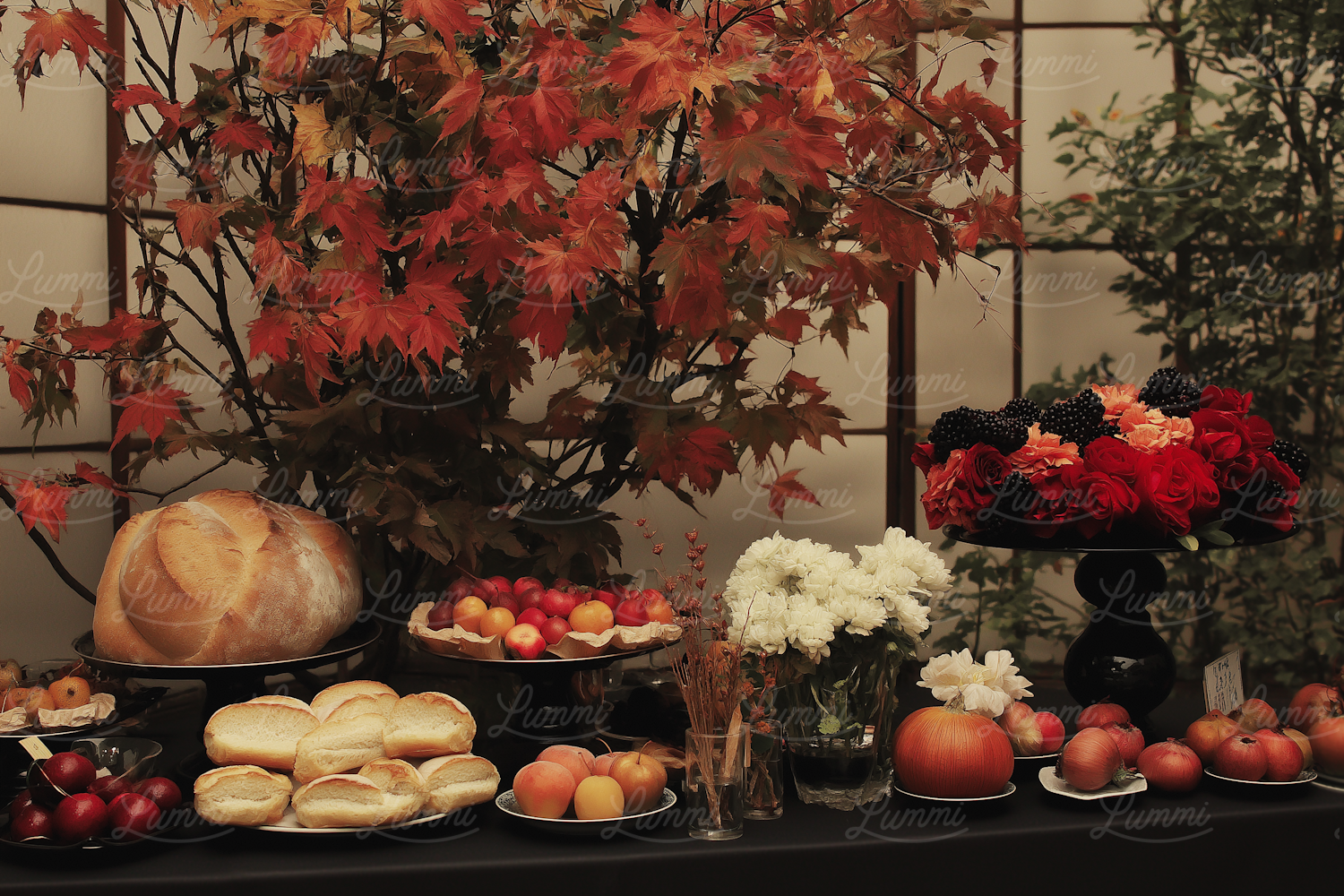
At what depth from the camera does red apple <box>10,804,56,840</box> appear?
1120 millimetres

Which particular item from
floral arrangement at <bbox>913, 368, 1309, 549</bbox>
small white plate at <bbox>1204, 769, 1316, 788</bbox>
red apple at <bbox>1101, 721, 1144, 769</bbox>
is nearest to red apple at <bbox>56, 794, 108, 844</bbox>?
floral arrangement at <bbox>913, 368, 1309, 549</bbox>

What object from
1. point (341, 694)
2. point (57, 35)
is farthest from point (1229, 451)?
point (57, 35)

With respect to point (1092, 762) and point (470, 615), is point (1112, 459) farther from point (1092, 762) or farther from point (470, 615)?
point (470, 615)

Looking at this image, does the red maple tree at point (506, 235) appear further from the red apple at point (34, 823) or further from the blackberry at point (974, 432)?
the red apple at point (34, 823)

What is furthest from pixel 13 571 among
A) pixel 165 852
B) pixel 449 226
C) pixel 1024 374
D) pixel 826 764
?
pixel 1024 374

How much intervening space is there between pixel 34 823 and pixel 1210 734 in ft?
4.59

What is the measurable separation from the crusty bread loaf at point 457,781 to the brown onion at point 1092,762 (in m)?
0.70

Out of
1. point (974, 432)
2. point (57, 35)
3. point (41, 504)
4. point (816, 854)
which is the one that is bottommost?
point (816, 854)

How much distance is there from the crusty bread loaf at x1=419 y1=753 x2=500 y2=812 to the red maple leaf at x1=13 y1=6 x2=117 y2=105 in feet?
3.47

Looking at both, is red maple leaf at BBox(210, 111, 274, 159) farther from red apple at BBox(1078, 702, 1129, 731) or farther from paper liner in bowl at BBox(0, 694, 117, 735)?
red apple at BBox(1078, 702, 1129, 731)

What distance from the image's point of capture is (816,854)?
3.82 ft

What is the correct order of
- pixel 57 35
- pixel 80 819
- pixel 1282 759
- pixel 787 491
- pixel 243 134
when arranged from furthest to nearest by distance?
pixel 787 491 < pixel 243 134 < pixel 57 35 < pixel 1282 759 < pixel 80 819

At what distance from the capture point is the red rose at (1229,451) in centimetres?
139

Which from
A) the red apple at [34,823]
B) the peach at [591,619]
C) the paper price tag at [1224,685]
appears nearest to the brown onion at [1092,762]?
the paper price tag at [1224,685]
